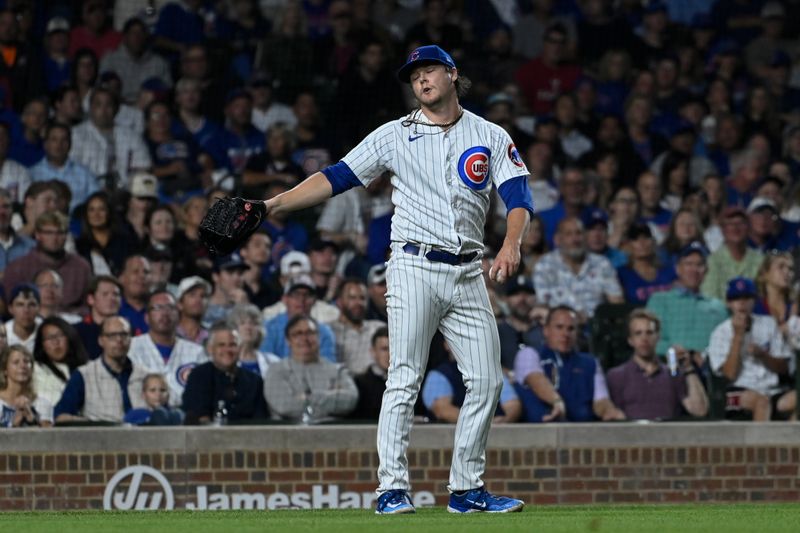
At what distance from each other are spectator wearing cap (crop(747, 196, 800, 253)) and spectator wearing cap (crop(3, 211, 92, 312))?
4911 mm

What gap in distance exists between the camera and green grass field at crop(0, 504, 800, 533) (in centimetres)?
534

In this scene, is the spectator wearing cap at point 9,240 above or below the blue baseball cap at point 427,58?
below

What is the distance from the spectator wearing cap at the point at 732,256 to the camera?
11125mm

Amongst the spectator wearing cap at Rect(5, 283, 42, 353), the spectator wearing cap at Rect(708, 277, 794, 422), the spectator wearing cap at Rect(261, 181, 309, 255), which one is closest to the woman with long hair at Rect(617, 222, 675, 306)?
the spectator wearing cap at Rect(708, 277, 794, 422)

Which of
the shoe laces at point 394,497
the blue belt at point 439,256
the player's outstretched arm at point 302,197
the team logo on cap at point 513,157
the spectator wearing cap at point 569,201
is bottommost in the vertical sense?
the shoe laces at point 394,497

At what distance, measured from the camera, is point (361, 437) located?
9102mm

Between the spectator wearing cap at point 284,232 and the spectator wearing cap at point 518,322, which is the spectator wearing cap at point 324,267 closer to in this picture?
the spectator wearing cap at point 284,232

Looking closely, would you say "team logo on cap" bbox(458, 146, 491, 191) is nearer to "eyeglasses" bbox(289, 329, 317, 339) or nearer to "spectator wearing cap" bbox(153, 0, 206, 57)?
"eyeglasses" bbox(289, 329, 317, 339)

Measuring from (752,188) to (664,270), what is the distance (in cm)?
176

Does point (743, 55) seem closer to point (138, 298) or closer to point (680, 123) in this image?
point (680, 123)

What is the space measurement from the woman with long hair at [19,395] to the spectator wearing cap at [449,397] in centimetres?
222

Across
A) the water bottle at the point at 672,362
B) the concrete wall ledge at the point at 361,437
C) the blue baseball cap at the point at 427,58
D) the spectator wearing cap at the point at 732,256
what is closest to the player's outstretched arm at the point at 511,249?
the blue baseball cap at the point at 427,58

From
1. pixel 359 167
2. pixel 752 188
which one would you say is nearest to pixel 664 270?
pixel 752 188

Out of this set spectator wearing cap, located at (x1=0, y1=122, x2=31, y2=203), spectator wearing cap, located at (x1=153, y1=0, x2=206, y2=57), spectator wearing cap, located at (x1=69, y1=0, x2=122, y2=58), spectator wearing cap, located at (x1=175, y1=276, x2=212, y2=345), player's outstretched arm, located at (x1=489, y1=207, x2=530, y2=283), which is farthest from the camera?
spectator wearing cap, located at (x1=153, y1=0, x2=206, y2=57)
